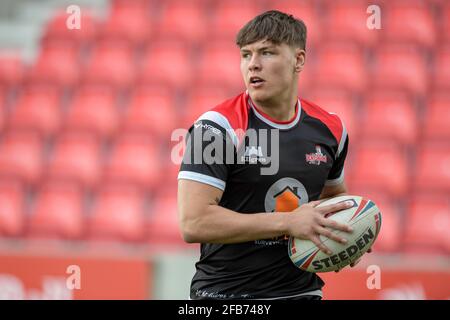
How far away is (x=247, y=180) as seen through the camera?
369 centimetres

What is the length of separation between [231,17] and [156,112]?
188cm

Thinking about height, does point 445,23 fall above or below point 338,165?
above

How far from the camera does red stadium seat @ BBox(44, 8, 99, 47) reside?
1085 cm

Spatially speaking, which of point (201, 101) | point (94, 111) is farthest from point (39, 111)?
point (201, 101)

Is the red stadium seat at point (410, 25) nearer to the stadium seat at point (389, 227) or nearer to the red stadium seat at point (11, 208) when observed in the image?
the stadium seat at point (389, 227)

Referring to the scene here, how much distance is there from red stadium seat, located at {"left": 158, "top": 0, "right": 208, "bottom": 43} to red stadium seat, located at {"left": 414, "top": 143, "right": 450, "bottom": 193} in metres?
3.57

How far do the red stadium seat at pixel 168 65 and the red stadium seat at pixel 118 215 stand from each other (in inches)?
73.6

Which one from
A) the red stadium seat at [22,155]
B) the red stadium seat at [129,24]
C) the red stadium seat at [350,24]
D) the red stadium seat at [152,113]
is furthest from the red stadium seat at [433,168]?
the red stadium seat at [22,155]

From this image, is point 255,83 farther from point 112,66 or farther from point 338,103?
point 112,66

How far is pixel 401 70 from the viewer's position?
30.4 feet

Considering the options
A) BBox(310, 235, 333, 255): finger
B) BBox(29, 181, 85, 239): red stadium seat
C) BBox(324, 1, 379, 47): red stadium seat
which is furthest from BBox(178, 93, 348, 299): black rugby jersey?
BBox(324, 1, 379, 47): red stadium seat

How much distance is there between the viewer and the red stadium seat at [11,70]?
34.4 ft
